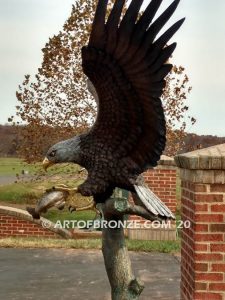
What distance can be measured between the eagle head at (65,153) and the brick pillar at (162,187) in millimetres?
7770

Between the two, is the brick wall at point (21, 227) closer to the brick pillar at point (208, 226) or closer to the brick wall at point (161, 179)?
the brick wall at point (161, 179)

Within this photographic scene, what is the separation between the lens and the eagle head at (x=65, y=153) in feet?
14.9

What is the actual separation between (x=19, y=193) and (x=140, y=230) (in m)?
12.7

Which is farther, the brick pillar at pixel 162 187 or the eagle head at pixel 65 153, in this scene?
the brick pillar at pixel 162 187

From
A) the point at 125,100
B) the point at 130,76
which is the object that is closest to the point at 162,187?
the point at 125,100

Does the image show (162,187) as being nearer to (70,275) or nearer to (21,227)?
(21,227)

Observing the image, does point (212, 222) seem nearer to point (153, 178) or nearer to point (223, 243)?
point (223, 243)

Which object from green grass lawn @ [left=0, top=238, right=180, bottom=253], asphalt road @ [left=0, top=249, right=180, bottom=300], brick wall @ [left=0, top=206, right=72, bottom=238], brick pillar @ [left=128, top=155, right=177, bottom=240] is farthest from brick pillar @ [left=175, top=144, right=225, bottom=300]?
brick wall @ [left=0, top=206, right=72, bottom=238]

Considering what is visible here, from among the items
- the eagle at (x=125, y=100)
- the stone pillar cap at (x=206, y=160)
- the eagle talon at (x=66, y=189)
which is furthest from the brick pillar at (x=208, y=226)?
the eagle talon at (x=66, y=189)

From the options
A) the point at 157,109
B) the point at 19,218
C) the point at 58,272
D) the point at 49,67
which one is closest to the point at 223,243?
the point at 157,109

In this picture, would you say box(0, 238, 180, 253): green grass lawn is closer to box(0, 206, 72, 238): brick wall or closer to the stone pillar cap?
box(0, 206, 72, 238): brick wall

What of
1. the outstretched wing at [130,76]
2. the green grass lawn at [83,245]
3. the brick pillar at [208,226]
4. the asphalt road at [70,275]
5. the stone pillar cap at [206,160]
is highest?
the outstretched wing at [130,76]

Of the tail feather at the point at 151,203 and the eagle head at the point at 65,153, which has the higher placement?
the eagle head at the point at 65,153

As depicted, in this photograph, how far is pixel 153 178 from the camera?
12375 mm
